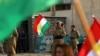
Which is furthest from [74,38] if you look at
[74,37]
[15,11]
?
[15,11]

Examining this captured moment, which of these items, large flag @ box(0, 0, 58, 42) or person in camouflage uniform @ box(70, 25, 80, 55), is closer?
large flag @ box(0, 0, 58, 42)

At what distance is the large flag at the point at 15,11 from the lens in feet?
8.21

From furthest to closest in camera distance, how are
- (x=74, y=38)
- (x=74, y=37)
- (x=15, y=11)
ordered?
(x=74, y=38) → (x=74, y=37) → (x=15, y=11)

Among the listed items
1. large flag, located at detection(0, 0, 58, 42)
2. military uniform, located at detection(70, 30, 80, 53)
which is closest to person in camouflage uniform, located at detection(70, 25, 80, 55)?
military uniform, located at detection(70, 30, 80, 53)

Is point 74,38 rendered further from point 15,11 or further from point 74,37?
point 15,11

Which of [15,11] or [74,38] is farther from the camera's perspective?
[74,38]

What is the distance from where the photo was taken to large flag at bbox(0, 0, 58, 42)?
2504 millimetres

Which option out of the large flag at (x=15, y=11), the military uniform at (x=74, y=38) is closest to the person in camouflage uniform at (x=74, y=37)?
the military uniform at (x=74, y=38)

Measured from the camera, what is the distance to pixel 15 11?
2.56m

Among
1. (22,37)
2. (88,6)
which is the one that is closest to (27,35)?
(22,37)

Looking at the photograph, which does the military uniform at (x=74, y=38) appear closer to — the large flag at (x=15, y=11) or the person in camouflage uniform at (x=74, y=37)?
the person in camouflage uniform at (x=74, y=37)

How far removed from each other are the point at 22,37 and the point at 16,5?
863 inches

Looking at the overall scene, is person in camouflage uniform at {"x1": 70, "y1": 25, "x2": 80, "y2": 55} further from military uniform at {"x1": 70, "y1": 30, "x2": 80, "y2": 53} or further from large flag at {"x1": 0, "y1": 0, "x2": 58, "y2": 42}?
large flag at {"x1": 0, "y1": 0, "x2": 58, "y2": 42}

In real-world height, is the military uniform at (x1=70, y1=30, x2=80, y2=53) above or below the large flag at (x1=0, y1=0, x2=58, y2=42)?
below
